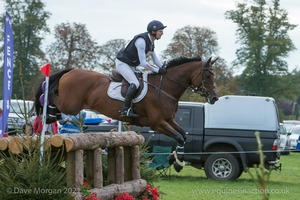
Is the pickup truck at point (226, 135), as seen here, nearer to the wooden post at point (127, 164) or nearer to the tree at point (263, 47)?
the wooden post at point (127, 164)

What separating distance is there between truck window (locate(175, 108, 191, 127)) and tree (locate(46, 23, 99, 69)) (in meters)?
30.8

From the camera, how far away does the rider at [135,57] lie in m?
9.83

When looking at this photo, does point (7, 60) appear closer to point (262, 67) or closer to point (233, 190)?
point (233, 190)

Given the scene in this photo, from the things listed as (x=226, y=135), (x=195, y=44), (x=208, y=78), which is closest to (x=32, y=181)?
(x=208, y=78)

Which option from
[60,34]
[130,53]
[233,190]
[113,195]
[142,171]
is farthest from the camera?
[60,34]

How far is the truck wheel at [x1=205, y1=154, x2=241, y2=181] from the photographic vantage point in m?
15.2

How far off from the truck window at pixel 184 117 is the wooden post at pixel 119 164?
23.1 feet

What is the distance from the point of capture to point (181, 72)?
10391mm

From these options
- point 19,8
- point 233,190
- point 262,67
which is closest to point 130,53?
point 233,190

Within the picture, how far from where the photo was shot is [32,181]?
6152mm

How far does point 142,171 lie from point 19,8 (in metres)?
45.1

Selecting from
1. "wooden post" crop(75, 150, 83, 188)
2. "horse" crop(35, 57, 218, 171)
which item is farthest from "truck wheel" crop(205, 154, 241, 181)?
"wooden post" crop(75, 150, 83, 188)

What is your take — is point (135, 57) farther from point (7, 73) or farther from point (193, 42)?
point (193, 42)

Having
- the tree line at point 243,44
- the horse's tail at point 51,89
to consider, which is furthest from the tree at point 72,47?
the horse's tail at point 51,89
